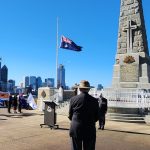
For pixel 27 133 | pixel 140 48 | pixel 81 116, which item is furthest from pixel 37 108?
pixel 81 116

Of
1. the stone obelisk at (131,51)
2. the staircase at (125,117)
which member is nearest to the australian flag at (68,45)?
the stone obelisk at (131,51)

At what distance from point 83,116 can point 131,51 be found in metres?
20.9

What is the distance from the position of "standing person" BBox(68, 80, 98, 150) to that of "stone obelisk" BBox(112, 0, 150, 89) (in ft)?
62.5

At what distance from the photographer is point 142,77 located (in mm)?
25453

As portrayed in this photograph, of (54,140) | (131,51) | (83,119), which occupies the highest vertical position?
(131,51)

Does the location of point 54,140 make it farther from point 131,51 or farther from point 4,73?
point 4,73

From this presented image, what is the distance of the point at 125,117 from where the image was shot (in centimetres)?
1970

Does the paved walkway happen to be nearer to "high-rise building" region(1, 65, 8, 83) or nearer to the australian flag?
the australian flag

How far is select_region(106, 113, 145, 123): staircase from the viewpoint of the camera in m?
19.3

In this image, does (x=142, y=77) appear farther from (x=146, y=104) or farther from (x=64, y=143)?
(x=64, y=143)

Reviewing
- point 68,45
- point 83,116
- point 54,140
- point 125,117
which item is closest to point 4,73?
point 68,45

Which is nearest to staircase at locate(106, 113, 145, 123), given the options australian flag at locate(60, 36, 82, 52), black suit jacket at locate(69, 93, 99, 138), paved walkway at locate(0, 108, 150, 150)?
paved walkway at locate(0, 108, 150, 150)

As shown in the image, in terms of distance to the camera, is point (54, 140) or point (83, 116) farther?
point (54, 140)

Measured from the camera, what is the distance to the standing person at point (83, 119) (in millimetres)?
6137
